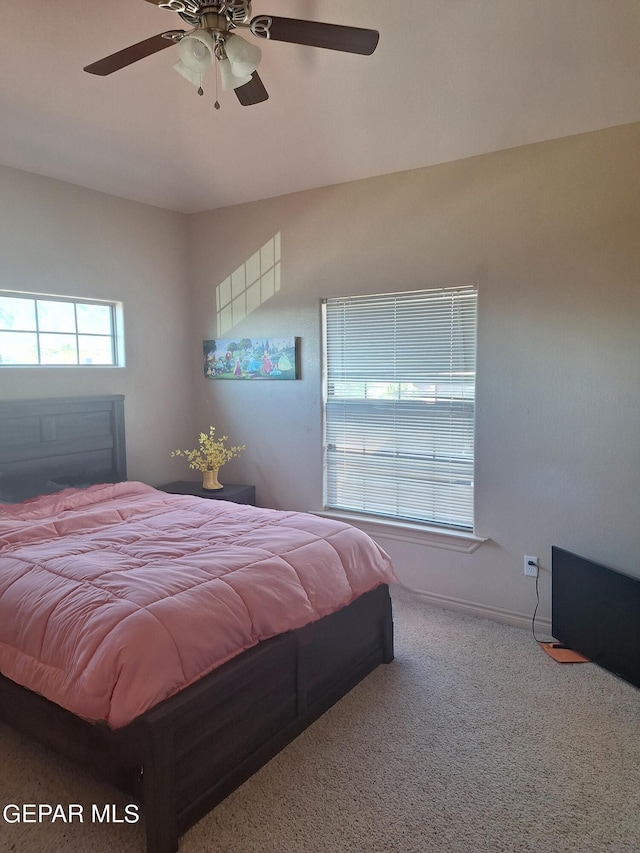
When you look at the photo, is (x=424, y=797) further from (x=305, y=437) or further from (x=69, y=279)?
(x=69, y=279)

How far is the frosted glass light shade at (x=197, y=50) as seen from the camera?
180 centimetres

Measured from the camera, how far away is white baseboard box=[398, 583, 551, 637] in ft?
10.6

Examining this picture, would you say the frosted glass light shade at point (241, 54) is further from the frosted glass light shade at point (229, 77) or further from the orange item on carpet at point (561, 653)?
the orange item on carpet at point (561, 653)

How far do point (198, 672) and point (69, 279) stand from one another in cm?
287

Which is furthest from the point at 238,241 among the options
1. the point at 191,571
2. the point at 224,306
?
the point at 191,571

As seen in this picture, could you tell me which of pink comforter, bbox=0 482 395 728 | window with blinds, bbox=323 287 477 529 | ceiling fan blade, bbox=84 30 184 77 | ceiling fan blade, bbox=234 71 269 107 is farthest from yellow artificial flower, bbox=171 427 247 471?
ceiling fan blade, bbox=84 30 184 77

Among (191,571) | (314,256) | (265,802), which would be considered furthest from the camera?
(314,256)

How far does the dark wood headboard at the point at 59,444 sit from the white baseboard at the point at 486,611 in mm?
2238

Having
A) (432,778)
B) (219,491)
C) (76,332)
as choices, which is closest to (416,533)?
(219,491)

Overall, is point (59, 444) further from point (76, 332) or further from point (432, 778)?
point (432, 778)

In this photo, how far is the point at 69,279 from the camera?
148 inches

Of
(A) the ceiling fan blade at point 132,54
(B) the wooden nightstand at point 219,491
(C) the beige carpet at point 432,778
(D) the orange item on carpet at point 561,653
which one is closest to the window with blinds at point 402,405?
(B) the wooden nightstand at point 219,491

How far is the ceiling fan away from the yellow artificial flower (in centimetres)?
268

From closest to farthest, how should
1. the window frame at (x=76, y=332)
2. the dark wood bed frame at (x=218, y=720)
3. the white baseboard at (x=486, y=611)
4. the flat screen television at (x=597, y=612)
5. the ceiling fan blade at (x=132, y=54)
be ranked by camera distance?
1. the dark wood bed frame at (x=218, y=720)
2. the ceiling fan blade at (x=132, y=54)
3. the flat screen television at (x=597, y=612)
4. the white baseboard at (x=486, y=611)
5. the window frame at (x=76, y=332)
